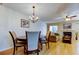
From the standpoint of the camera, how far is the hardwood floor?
1.94 metres

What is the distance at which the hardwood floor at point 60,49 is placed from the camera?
194cm

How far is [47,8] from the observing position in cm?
197

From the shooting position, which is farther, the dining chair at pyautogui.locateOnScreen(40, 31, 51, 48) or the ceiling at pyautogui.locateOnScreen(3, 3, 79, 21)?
the dining chair at pyautogui.locateOnScreen(40, 31, 51, 48)

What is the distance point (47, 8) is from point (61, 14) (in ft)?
0.98

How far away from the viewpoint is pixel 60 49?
2.06m

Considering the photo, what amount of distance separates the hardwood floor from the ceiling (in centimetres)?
56

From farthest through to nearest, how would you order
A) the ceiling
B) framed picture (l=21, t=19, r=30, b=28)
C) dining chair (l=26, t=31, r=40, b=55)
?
dining chair (l=26, t=31, r=40, b=55) → framed picture (l=21, t=19, r=30, b=28) → the ceiling

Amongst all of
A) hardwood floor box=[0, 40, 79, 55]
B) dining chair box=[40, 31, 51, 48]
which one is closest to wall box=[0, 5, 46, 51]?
hardwood floor box=[0, 40, 79, 55]

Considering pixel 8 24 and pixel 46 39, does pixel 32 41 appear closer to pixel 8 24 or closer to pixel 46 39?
pixel 46 39

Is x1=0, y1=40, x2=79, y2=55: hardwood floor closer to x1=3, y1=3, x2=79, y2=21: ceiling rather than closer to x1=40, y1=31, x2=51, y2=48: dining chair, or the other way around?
x1=40, y1=31, x2=51, y2=48: dining chair

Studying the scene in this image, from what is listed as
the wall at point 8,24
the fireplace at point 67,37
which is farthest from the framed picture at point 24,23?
the fireplace at point 67,37

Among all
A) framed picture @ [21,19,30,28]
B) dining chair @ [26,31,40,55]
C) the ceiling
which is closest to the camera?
the ceiling

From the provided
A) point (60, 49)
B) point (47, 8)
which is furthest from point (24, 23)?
point (60, 49)

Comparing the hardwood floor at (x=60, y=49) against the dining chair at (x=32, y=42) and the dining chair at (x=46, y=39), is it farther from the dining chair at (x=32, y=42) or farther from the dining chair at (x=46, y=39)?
the dining chair at (x=32, y=42)
